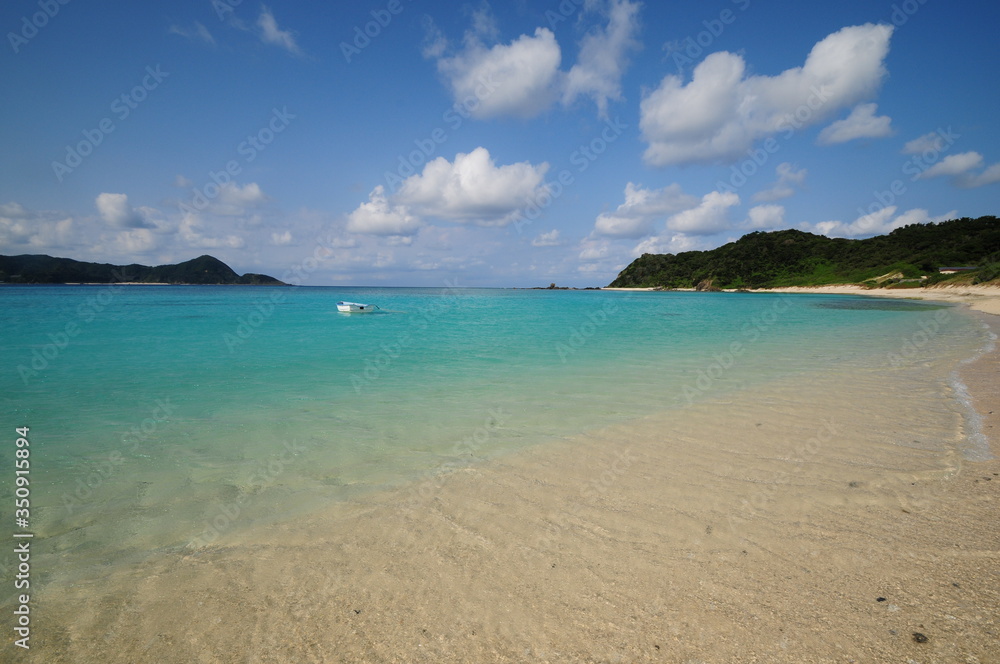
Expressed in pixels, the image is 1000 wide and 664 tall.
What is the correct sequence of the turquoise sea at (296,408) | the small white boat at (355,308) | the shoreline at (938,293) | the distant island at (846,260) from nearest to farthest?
the turquoise sea at (296,408) < the shoreline at (938,293) < the small white boat at (355,308) < the distant island at (846,260)

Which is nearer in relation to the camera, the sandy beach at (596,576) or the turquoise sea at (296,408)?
the sandy beach at (596,576)

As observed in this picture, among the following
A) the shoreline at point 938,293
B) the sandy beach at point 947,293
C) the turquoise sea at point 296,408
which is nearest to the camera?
the turquoise sea at point 296,408

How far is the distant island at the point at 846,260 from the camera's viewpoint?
8275 centimetres

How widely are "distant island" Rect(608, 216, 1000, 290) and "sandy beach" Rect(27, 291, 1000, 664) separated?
3117 inches

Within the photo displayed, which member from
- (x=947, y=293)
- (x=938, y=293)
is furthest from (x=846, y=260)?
(x=947, y=293)

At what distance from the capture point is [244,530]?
4.60 m

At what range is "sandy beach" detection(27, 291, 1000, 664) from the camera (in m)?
2.97

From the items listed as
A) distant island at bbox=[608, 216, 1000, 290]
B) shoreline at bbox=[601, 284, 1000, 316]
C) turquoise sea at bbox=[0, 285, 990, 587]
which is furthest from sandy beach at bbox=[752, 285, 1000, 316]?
turquoise sea at bbox=[0, 285, 990, 587]

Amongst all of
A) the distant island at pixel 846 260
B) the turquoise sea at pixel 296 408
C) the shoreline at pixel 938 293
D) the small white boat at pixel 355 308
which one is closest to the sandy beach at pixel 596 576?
the turquoise sea at pixel 296 408

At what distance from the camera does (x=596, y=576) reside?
3684mm

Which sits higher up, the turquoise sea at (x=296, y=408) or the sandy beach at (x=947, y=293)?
the sandy beach at (x=947, y=293)

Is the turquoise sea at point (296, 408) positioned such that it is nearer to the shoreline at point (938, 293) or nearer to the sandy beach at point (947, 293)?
the sandy beach at point (947, 293)

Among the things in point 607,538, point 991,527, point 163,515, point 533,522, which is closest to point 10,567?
point 163,515

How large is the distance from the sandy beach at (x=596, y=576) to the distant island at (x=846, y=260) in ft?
260
